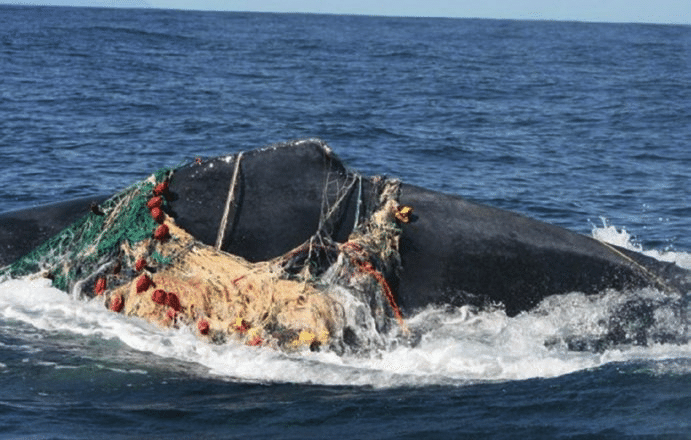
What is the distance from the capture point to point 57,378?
8219mm

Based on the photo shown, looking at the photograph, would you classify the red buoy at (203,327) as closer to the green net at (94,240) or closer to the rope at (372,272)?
the green net at (94,240)

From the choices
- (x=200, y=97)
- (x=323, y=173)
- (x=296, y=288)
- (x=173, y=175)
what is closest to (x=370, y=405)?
(x=296, y=288)

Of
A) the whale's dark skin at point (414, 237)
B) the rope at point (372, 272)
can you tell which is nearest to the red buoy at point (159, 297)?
the whale's dark skin at point (414, 237)

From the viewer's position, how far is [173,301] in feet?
29.3

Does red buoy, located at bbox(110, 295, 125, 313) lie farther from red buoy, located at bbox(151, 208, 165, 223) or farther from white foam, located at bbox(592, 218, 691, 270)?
white foam, located at bbox(592, 218, 691, 270)

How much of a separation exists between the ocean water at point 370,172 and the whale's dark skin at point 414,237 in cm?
20

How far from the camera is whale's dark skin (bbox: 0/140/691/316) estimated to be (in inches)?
359

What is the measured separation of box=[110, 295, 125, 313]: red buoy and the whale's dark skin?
30.3 inches

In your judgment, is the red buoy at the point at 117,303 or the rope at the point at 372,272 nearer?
the rope at the point at 372,272

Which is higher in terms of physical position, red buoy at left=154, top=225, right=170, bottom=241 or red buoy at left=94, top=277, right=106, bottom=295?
red buoy at left=154, top=225, right=170, bottom=241

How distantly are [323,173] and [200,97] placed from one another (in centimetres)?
2501

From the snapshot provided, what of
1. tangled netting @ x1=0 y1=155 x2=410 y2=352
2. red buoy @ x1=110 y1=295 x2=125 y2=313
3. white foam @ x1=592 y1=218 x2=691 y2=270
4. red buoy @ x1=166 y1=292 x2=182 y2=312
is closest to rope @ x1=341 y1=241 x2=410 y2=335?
tangled netting @ x1=0 y1=155 x2=410 y2=352

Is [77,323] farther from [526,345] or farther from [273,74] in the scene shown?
[273,74]

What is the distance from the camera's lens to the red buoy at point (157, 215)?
918 cm
